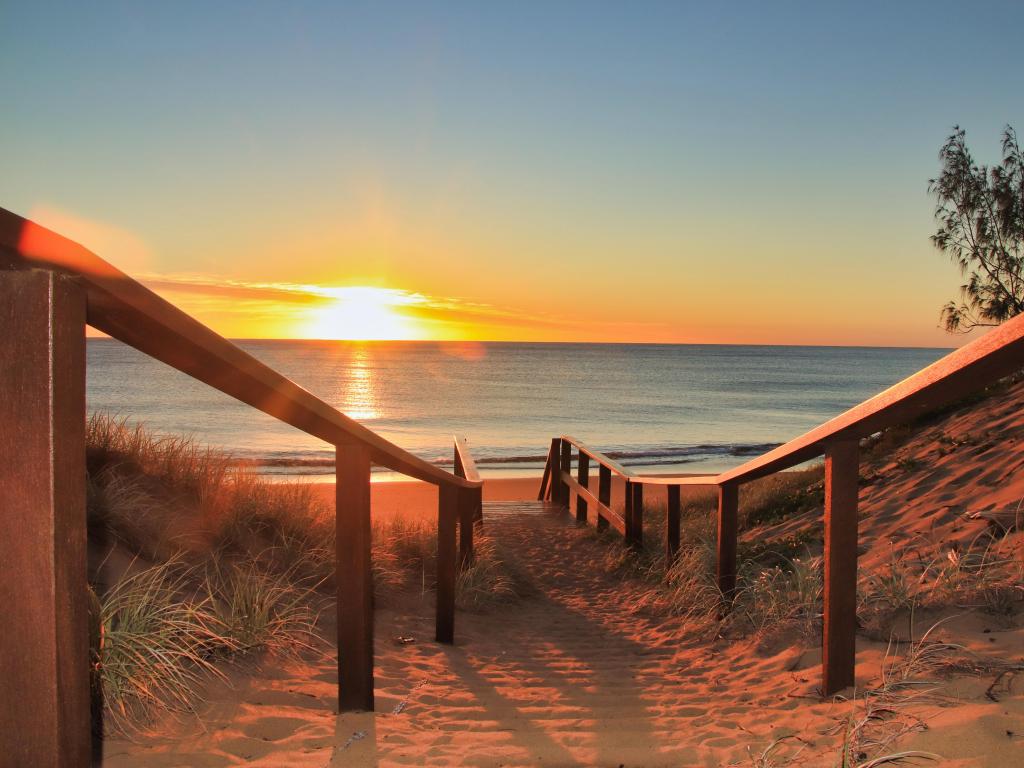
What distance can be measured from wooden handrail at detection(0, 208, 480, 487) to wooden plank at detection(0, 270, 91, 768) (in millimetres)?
45

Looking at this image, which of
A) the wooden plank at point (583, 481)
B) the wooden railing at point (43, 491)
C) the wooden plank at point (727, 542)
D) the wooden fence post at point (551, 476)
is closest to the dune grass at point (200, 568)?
the wooden railing at point (43, 491)

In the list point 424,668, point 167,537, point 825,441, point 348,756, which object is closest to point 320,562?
point 167,537

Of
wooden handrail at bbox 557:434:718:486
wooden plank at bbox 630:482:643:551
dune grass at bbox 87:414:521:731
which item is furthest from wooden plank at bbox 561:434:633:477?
dune grass at bbox 87:414:521:731

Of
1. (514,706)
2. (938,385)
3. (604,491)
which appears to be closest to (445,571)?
(514,706)

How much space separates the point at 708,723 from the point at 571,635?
7.00 ft

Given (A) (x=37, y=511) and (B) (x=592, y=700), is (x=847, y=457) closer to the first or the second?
(B) (x=592, y=700)

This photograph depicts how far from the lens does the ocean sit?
21.8 m

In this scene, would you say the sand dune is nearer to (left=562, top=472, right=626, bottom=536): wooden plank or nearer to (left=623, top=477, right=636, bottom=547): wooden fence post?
(left=623, top=477, right=636, bottom=547): wooden fence post

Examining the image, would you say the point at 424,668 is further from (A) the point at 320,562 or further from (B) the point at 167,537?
(B) the point at 167,537

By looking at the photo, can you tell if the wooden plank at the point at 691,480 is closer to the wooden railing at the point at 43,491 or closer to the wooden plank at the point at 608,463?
the wooden plank at the point at 608,463

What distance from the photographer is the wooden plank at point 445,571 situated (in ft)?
14.1

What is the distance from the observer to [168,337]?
5.26 ft

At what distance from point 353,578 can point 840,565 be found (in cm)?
178

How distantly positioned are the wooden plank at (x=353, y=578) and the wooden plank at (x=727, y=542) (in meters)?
2.36
